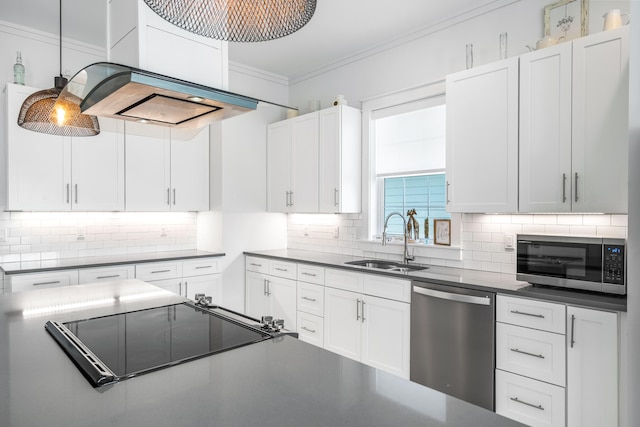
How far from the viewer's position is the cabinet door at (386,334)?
118 inches

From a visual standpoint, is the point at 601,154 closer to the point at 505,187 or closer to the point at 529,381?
the point at 505,187

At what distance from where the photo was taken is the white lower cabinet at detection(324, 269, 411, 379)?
9.93 feet

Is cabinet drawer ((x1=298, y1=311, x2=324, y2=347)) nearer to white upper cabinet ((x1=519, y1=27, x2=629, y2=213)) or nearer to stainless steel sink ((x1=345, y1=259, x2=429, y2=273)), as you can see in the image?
stainless steel sink ((x1=345, y1=259, x2=429, y2=273))

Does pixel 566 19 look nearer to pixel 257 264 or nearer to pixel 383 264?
pixel 383 264

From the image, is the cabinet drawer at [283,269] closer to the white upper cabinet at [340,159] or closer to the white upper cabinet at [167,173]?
the white upper cabinet at [340,159]

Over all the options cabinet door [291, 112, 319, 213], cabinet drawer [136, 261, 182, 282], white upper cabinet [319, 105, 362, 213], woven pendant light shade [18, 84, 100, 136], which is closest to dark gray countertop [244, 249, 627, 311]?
white upper cabinet [319, 105, 362, 213]

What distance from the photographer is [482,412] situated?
0.98 m

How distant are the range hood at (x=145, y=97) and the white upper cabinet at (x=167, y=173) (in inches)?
73.9

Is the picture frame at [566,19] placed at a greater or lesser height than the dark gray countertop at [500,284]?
greater

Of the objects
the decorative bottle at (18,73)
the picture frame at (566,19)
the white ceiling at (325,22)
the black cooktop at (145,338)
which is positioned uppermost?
the white ceiling at (325,22)

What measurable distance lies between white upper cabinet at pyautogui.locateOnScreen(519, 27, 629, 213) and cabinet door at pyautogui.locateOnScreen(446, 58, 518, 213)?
2.8 inches

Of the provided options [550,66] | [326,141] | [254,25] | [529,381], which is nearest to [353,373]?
[254,25]

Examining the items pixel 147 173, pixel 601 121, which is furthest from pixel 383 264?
pixel 147 173

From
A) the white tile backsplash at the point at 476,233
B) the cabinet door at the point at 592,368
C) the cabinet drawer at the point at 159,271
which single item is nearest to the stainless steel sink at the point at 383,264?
the white tile backsplash at the point at 476,233
